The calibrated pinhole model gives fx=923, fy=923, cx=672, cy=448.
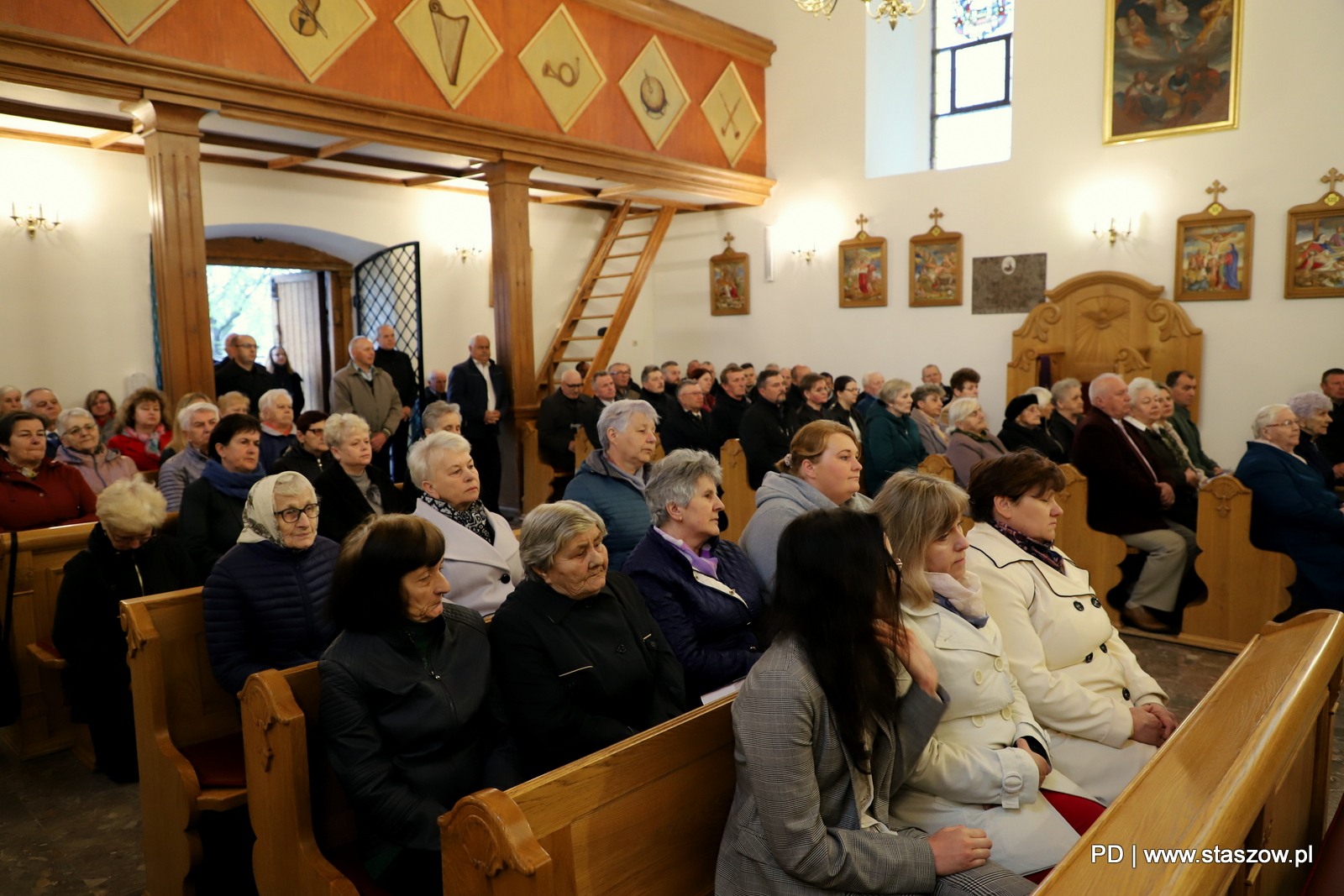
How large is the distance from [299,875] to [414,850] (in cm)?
35

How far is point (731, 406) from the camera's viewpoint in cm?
819

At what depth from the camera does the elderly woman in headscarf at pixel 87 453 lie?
484 cm

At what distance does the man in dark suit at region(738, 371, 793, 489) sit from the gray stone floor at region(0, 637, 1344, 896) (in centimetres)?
→ 308

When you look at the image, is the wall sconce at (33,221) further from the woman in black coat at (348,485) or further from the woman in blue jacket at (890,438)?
the woman in blue jacket at (890,438)

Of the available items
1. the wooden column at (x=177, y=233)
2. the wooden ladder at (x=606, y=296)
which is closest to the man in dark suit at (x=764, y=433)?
the wooden column at (x=177, y=233)

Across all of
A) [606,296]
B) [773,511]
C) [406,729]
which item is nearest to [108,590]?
[406,729]

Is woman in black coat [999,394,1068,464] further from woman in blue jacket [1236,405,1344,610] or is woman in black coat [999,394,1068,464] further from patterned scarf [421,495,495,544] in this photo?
patterned scarf [421,495,495,544]

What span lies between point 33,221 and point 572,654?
7.61 meters

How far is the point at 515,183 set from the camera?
838 cm

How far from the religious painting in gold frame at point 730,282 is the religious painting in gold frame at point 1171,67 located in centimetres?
443

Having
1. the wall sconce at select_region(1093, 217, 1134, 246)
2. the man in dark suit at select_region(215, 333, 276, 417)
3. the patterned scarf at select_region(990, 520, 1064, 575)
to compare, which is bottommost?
the patterned scarf at select_region(990, 520, 1064, 575)

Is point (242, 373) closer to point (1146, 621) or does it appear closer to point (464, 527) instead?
point (464, 527)

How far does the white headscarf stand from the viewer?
9.37 ft

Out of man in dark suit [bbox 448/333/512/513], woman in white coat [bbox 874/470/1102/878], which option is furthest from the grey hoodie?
man in dark suit [bbox 448/333/512/513]
